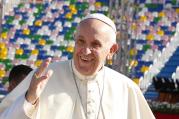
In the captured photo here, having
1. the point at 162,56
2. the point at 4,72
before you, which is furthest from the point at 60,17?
the point at 162,56

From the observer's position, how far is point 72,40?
18406 mm

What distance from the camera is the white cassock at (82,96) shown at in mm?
2992

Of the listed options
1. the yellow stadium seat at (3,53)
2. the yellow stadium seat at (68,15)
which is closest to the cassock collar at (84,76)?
the yellow stadium seat at (3,53)

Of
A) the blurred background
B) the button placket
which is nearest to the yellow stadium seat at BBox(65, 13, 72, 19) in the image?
the blurred background

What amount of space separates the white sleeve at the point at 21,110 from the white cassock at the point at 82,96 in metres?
0.02

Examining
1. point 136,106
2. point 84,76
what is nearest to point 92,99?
point 84,76

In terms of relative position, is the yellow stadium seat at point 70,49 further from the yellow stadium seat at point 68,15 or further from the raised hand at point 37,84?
the raised hand at point 37,84

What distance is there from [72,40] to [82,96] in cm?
1531

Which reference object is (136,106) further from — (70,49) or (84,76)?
(70,49)

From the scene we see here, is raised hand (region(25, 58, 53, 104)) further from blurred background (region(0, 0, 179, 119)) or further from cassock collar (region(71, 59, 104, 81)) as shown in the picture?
blurred background (region(0, 0, 179, 119))

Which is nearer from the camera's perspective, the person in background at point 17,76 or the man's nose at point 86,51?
the man's nose at point 86,51

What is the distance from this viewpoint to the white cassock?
2.99 metres

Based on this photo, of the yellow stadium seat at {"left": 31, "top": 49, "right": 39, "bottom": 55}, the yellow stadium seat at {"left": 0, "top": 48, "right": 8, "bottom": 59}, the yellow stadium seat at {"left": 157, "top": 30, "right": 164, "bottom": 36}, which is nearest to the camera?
the yellow stadium seat at {"left": 157, "top": 30, "right": 164, "bottom": 36}

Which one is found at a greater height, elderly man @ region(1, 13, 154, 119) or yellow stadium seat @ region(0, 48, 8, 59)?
elderly man @ region(1, 13, 154, 119)
